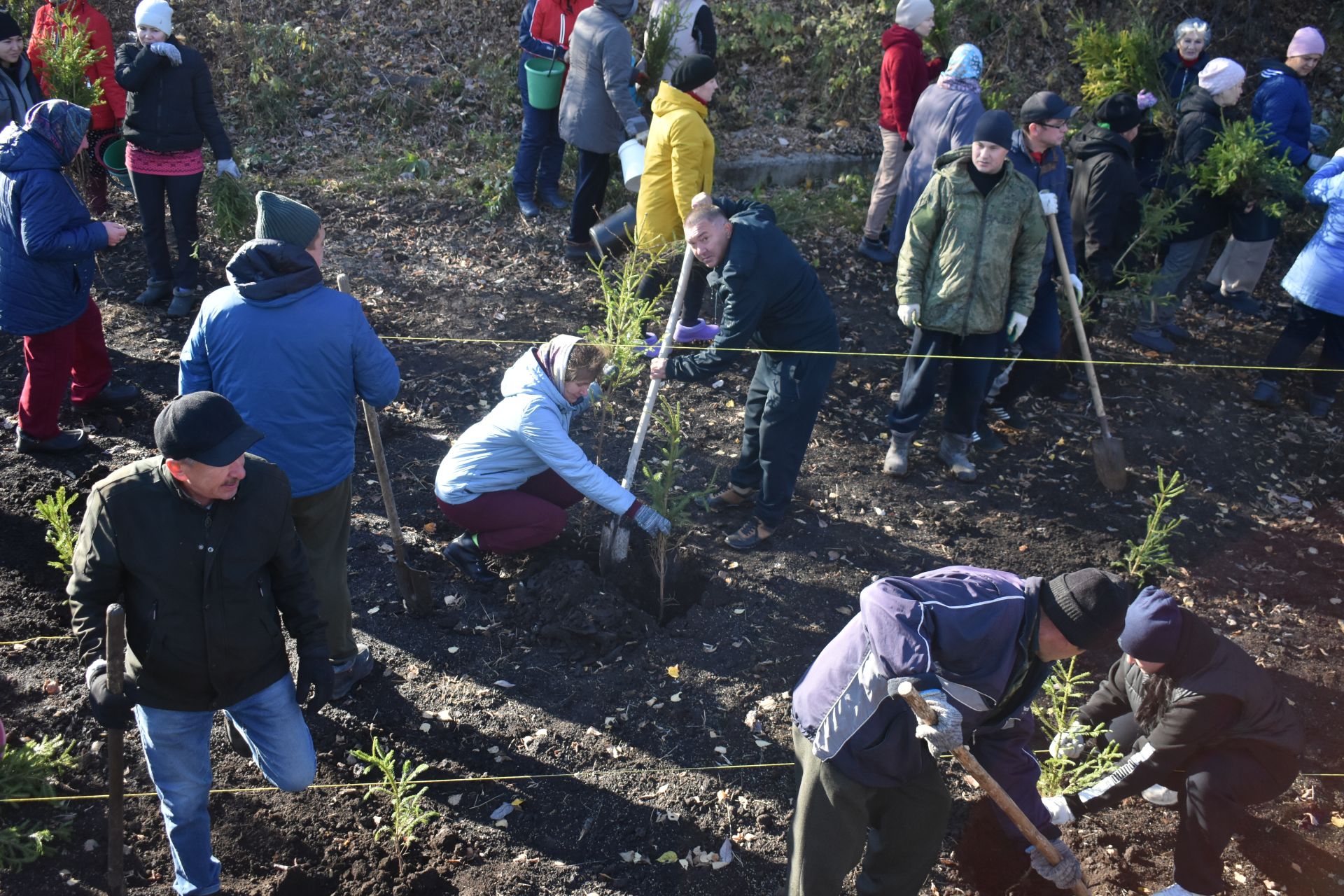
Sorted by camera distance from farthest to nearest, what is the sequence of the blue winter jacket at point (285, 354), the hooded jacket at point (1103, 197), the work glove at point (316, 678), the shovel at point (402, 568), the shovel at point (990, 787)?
1. the hooded jacket at point (1103, 197)
2. the shovel at point (402, 568)
3. the blue winter jacket at point (285, 354)
4. the work glove at point (316, 678)
5. the shovel at point (990, 787)

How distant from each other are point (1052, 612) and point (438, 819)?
7.69 ft

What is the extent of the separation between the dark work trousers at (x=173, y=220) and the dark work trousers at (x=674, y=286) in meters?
3.04

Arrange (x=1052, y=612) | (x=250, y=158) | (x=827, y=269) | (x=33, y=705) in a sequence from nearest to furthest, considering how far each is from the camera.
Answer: (x=1052, y=612) < (x=33, y=705) < (x=827, y=269) < (x=250, y=158)

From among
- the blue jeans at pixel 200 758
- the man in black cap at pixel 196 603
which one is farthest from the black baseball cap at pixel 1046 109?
the blue jeans at pixel 200 758

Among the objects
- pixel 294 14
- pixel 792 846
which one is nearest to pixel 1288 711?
pixel 792 846

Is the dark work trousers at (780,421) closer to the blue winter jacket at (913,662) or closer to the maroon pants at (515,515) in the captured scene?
the maroon pants at (515,515)

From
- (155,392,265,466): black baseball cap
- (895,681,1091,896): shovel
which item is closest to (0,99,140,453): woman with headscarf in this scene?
→ (155,392,265,466): black baseball cap

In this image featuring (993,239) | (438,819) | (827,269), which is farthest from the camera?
(827,269)

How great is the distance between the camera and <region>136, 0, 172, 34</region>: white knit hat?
5.91 meters

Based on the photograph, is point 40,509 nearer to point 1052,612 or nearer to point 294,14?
point 1052,612

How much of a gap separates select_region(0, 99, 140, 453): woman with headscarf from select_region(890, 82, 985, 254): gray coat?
15.8 feet

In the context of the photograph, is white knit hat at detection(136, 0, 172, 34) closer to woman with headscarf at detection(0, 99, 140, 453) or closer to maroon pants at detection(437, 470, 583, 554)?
woman with headscarf at detection(0, 99, 140, 453)

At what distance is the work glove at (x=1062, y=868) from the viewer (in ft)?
10.6

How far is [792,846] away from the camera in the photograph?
317 centimetres
